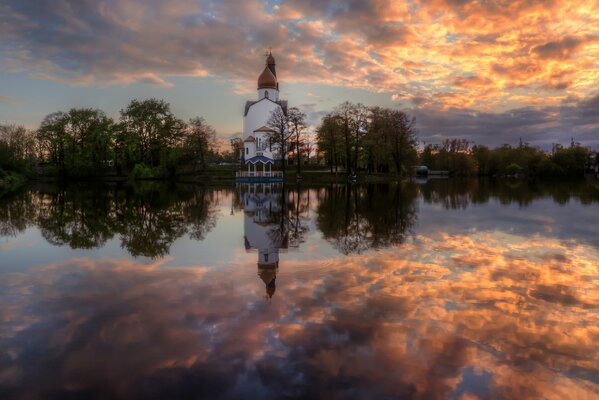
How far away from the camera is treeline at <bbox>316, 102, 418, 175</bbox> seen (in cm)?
7156

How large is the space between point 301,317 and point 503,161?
127 m

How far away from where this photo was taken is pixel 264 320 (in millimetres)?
6996

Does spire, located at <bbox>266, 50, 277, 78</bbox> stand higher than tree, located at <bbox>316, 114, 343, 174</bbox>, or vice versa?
spire, located at <bbox>266, 50, 277, 78</bbox>

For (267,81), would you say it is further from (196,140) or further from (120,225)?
(120,225)

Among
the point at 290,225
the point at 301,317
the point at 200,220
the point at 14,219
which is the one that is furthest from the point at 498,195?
the point at 14,219

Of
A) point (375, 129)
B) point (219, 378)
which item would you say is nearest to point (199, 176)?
point (375, 129)

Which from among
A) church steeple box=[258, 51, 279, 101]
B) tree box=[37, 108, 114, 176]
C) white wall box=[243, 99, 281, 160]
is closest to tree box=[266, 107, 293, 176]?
white wall box=[243, 99, 281, 160]

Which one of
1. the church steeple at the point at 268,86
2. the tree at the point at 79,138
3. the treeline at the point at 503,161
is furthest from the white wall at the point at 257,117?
the treeline at the point at 503,161

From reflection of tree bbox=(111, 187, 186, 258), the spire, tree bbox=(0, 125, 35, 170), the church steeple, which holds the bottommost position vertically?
reflection of tree bbox=(111, 187, 186, 258)

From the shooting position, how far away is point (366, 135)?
7169 centimetres

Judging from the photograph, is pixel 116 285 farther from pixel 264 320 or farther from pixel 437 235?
pixel 437 235

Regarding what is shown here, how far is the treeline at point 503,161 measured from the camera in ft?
369

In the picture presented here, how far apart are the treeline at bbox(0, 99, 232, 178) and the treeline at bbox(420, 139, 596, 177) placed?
71424mm

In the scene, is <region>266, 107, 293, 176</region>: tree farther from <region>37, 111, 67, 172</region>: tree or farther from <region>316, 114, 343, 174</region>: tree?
<region>37, 111, 67, 172</region>: tree
